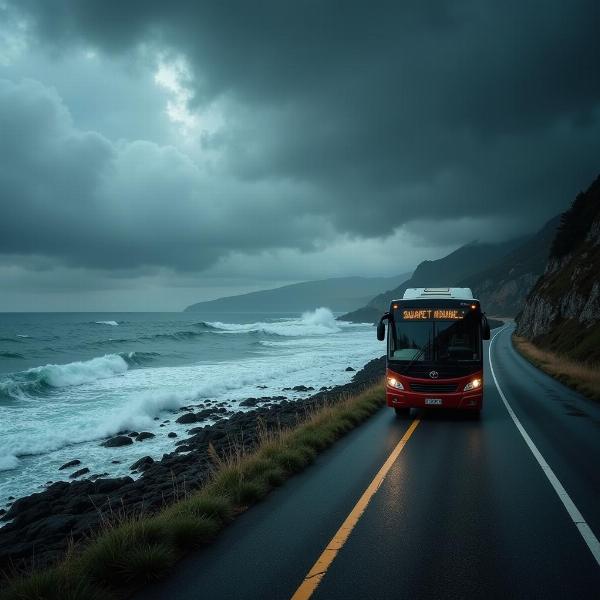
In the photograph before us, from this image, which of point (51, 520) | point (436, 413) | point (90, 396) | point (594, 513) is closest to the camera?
point (594, 513)

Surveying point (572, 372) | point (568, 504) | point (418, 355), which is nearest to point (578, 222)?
point (572, 372)

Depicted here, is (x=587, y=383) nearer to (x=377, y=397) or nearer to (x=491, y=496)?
(x=377, y=397)

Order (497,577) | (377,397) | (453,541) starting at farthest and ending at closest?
(377,397) → (453,541) → (497,577)

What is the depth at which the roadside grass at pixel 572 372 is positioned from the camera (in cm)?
1769

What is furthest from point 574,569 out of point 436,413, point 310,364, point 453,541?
point 310,364

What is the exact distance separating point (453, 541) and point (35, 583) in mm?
4372

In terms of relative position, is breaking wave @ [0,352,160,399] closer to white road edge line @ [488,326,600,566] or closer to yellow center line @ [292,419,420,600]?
yellow center line @ [292,419,420,600]

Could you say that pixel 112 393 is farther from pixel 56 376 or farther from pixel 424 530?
pixel 424 530

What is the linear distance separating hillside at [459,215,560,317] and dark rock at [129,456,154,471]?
140799mm

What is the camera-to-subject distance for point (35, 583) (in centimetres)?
377

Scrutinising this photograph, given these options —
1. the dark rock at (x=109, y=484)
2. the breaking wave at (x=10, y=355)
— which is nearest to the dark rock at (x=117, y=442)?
the dark rock at (x=109, y=484)

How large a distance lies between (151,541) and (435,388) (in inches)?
353

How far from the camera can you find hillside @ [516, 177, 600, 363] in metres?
31.4

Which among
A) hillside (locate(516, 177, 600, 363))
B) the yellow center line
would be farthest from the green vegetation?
the yellow center line
